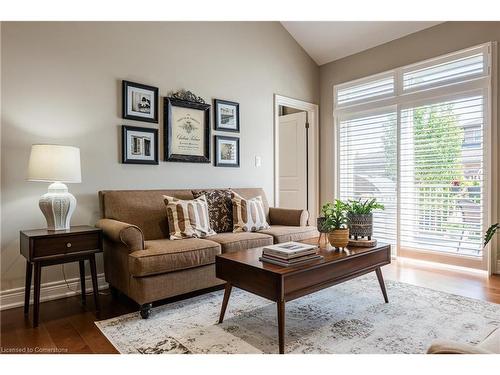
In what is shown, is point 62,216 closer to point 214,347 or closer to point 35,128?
point 35,128

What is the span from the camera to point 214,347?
195cm

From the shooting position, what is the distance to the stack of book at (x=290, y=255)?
204 cm

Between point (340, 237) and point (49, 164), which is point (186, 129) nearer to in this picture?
point (49, 164)

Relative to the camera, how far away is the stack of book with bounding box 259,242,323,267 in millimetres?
2037

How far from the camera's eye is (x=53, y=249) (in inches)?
93.5

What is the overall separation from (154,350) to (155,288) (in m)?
0.54

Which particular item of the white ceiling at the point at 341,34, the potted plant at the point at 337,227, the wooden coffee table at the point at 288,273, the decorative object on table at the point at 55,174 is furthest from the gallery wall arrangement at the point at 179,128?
the potted plant at the point at 337,227

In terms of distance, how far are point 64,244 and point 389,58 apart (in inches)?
164

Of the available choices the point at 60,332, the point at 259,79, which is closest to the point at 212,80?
the point at 259,79

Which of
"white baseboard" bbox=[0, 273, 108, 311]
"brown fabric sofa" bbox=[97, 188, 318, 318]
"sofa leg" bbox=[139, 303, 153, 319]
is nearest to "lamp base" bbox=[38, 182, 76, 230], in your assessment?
"brown fabric sofa" bbox=[97, 188, 318, 318]

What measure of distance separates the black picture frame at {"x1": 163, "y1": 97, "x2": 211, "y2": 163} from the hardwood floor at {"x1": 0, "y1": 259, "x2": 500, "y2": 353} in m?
1.48

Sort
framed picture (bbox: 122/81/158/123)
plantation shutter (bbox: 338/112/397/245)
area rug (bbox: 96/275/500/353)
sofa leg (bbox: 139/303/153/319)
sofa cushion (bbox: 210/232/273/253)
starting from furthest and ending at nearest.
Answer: plantation shutter (bbox: 338/112/397/245), framed picture (bbox: 122/81/158/123), sofa cushion (bbox: 210/232/273/253), sofa leg (bbox: 139/303/153/319), area rug (bbox: 96/275/500/353)

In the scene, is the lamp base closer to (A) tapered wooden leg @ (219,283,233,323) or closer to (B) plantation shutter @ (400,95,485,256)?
(A) tapered wooden leg @ (219,283,233,323)
